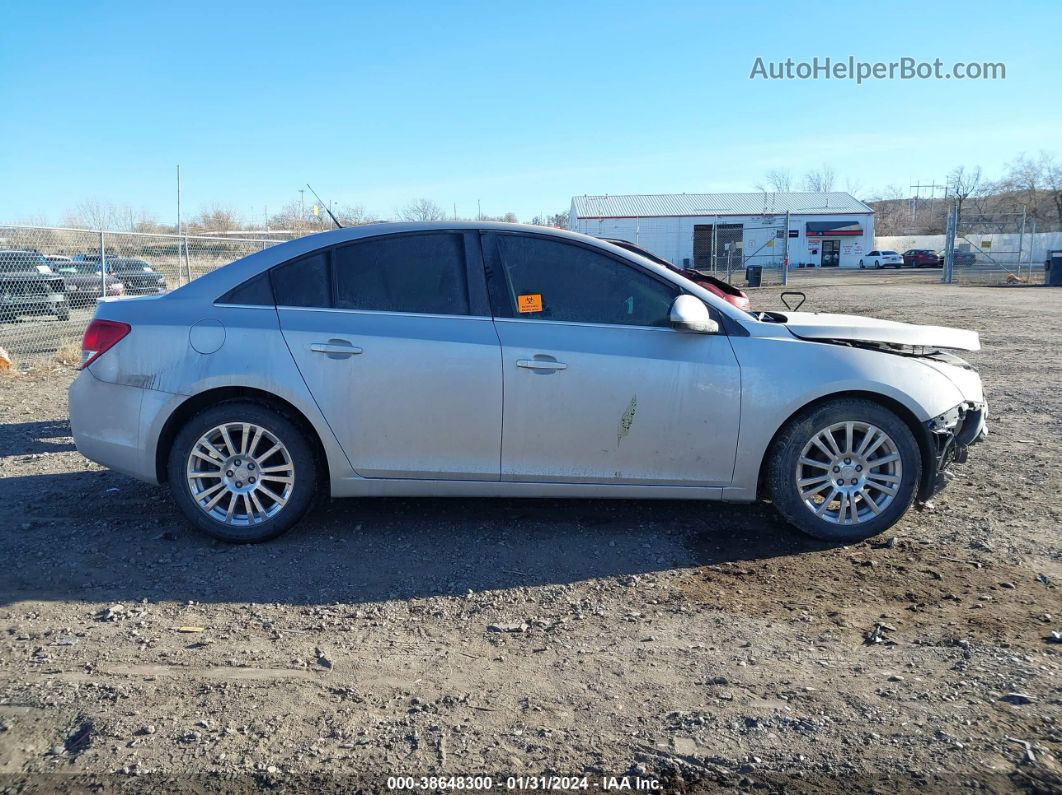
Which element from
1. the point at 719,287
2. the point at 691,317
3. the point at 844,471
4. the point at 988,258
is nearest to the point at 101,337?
the point at 691,317

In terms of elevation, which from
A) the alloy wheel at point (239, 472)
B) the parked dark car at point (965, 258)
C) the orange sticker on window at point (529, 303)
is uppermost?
the parked dark car at point (965, 258)

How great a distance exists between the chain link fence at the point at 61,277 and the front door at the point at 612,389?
27.1ft

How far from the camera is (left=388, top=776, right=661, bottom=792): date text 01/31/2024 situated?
2.54 meters

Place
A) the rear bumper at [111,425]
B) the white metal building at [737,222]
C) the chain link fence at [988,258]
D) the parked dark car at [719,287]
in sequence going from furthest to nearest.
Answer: the white metal building at [737,222] < the chain link fence at [988,258] < the parked dark car at [719,287] < the rear bumper at [111,425]

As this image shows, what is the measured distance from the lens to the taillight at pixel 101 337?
4613mm

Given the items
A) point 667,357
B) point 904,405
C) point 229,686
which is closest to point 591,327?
point 667,357

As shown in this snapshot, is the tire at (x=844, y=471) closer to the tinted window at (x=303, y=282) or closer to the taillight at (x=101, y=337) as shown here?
the tinted window at (x=303, y=282)

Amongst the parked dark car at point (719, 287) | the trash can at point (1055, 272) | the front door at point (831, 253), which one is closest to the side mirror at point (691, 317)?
the parked dark car at point (719, 287)

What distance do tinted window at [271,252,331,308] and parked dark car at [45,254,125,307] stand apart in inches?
430

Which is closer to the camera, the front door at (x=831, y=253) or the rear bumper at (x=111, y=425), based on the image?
the rear bumper at (x=111, y=425)

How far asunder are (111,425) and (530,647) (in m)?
2.77

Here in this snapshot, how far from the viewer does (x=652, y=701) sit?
3.03m

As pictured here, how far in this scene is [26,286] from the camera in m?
12.9

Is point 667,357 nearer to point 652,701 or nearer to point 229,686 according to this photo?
point 652,701
